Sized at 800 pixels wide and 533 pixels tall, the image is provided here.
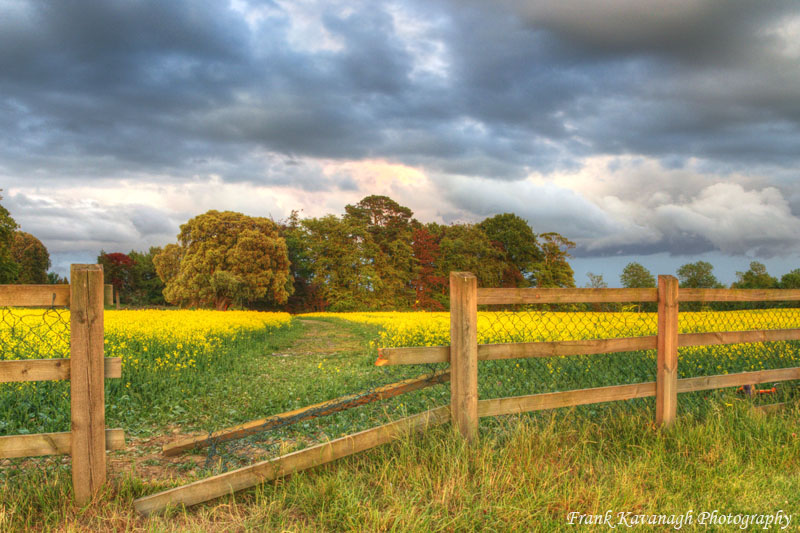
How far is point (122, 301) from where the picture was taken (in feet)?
194

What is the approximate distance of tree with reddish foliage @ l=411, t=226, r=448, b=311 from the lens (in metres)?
41.0

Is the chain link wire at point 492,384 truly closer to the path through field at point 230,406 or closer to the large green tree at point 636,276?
the path through field at point 230,406

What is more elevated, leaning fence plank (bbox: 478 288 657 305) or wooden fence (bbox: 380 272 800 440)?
leaning fence plank (bbox: 478 288 657 305)

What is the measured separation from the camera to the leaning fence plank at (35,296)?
325 cm

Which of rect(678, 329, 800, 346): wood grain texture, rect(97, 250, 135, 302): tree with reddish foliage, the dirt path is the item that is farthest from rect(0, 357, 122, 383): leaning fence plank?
rect(97, 250, 135, 302): tree with reddish foliage

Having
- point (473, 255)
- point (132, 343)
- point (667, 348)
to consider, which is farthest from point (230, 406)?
point (473, 255)

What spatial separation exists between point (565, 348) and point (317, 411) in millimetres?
2411

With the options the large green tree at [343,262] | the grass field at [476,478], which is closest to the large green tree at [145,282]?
the large green tree at [343,262]

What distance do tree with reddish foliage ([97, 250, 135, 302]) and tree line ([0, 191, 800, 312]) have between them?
17.6 meters

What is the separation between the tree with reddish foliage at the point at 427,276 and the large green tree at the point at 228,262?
39.7 feet

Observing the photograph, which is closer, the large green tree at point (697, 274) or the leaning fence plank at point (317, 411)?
the leaning fence plank at point (317, 411)

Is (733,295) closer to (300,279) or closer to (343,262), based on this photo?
(343,262)

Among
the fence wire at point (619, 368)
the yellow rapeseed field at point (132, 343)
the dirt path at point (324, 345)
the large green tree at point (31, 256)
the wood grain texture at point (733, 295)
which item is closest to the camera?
the wood grain texture at point (733, 295)

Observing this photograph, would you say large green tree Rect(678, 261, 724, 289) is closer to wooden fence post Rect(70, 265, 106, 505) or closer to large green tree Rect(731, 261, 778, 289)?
large green tree Rect(731, 261, 778, 289)
